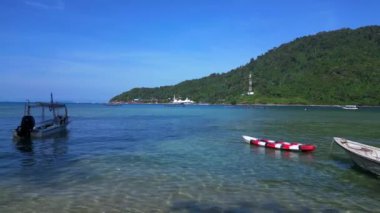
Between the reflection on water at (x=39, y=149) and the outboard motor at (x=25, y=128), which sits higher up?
the outboard motor at (x=25, y=128)

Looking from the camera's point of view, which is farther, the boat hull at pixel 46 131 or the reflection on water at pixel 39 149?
the boat hull at pixel 46 131

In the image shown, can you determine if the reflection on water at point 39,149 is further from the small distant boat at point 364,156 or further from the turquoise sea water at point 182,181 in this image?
the small distant boat at point 364,156

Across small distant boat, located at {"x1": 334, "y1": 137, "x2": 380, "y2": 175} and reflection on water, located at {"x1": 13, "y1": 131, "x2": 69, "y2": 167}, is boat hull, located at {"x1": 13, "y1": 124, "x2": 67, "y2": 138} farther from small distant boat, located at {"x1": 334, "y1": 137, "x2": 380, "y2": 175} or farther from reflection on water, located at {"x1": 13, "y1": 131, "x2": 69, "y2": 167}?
small distant boat, located at {"x1": 334, "y1": 137, "x2": 380, "y2": 175}

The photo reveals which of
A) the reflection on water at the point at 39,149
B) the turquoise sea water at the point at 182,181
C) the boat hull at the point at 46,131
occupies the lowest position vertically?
the turquoise sea water at the point at 182,181

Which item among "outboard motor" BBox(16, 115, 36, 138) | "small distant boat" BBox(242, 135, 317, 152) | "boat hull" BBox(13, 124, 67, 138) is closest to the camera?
"small distant boat" BBox(242, 135, 317, 152)

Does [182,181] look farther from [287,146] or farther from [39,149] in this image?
[39,149]

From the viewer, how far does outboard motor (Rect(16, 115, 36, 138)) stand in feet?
133

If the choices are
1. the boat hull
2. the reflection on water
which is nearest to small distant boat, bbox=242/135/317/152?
the reflection on water

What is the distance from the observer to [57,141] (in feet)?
133

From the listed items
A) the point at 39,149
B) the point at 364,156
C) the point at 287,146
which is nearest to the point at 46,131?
the point at 39,149

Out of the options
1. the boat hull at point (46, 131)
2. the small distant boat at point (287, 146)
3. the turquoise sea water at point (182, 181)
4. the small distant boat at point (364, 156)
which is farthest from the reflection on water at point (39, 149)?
the small distant boat at point (364, 156)

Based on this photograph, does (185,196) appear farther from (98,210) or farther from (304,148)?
(304,148)

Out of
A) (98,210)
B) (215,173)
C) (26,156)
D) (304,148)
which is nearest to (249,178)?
(215,173)

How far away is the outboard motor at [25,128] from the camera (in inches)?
1597
